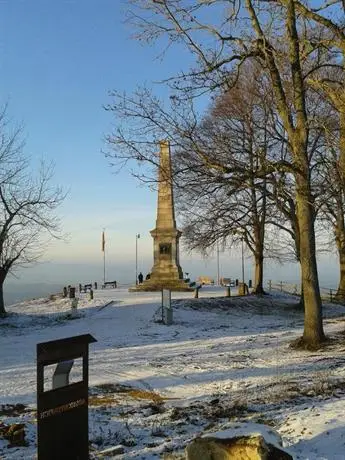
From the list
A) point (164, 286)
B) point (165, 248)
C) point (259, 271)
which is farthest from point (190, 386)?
point (165, 248)

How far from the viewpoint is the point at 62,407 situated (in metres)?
5.57

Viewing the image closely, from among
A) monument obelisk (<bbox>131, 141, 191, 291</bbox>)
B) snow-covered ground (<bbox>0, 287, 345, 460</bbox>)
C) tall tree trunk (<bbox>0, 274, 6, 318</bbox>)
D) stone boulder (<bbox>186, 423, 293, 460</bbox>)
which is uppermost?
monument obelisk (<bbox>131, 141, 191, 291</bbox>)

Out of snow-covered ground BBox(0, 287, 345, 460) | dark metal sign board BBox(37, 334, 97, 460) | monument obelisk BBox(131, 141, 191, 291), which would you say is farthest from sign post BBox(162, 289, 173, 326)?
monument obelisk BBox(131, 141, 191, 291)

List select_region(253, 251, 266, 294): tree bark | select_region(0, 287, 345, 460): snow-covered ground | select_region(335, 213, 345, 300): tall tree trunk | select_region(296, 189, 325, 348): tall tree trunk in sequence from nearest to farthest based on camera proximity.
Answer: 1. select_region(0, 287, 345, 460): snow-covered ground
2. select_region(296, 189, 325, 348): tall tree trunk
3. select_region(335, 213, 345, 300): tall tree trunk
4. select_region(253, 251, 266, 294): tree bark

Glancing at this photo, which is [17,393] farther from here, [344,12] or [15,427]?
[344,12]

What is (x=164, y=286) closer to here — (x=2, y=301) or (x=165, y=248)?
(x=165, y=248)

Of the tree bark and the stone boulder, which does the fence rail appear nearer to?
the tree bark

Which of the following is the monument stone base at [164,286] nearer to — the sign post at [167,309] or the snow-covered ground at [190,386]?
the sign post at [167,309]

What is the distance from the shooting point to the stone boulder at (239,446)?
4.54 metres

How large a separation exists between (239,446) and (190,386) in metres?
5.21

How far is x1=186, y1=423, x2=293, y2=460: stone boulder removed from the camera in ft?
14.9

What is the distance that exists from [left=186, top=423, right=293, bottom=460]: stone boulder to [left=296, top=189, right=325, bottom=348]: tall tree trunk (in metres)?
8.42

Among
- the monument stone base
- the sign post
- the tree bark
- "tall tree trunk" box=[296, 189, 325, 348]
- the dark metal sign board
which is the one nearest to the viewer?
the dark metal sign board

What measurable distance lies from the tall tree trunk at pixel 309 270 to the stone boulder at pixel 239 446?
842cm
